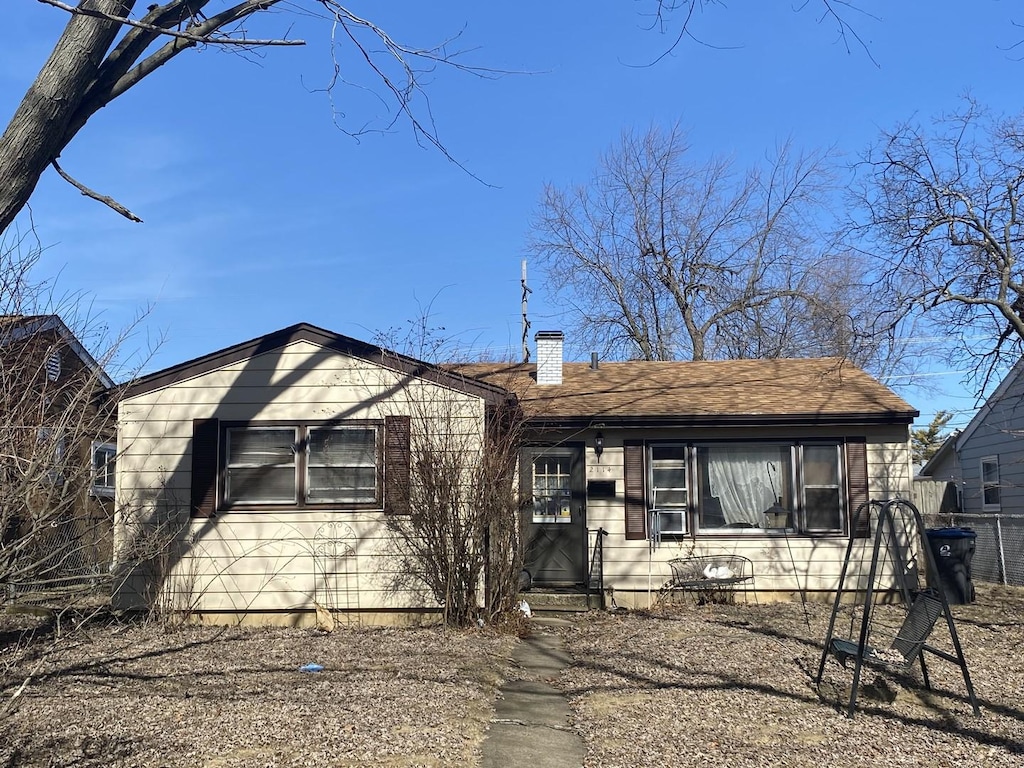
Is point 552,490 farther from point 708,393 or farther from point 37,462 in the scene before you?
point 37,462

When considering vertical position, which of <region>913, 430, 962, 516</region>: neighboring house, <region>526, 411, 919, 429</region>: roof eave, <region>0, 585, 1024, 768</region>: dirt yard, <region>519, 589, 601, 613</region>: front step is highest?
<region>526, 411, 919, 429</region>: roof eave

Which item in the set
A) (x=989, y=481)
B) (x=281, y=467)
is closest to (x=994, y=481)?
(x=989, y=481)

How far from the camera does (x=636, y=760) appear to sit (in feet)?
18.6

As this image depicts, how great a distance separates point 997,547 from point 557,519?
763 cm

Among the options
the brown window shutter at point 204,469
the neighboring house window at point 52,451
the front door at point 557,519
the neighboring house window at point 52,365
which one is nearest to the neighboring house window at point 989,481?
the front door at point 557,519

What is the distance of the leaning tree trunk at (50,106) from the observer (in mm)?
4402

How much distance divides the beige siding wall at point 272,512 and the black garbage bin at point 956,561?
263 inches

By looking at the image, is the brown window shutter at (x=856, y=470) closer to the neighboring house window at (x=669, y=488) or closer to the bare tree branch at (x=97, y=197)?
the neighboring house window at (x=669, y=488)

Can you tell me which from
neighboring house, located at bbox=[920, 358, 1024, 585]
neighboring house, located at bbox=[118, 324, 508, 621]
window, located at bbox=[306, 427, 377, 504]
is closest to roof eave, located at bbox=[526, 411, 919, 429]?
neighboring house, located at bbox=[118, 324, 508, 621]

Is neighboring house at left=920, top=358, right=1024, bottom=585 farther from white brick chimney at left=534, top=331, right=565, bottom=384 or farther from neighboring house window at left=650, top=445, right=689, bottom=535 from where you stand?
white brick chimney at left=534, top=331, right=565, bottom=384

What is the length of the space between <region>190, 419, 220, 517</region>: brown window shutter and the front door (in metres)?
4.03

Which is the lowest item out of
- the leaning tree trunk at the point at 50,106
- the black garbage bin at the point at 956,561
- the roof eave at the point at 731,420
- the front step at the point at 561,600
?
the front step at the point at 561,600

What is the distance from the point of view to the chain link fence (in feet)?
45.5

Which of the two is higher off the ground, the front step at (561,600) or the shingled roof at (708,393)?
the shingled roof at (708,393)
